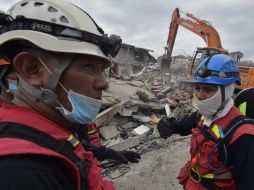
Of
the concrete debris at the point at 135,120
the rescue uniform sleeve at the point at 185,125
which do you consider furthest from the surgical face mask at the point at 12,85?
the concrete debris at the point at 135,120

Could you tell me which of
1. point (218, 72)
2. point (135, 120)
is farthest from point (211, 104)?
point (135, 120)

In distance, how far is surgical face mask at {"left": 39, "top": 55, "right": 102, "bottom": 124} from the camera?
144cm

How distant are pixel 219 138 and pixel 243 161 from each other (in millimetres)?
325

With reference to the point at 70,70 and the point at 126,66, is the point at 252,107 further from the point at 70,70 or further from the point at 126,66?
the point at 126,66

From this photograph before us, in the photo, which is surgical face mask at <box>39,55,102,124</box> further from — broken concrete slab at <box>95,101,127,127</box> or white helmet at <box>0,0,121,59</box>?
broken concrete slab at <box>95,101,127,127</box>

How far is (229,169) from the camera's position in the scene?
8.20 ft

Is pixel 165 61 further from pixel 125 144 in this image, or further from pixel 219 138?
pixel 219 138

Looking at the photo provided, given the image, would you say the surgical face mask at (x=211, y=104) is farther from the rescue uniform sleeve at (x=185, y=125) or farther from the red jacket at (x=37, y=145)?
the red jacket at (x=37, y=145)

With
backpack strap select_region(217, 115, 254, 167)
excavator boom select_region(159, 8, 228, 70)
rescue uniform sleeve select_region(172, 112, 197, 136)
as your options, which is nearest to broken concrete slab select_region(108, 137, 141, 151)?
rescue uniform sleeve select_region(172, 112, 197, 136)

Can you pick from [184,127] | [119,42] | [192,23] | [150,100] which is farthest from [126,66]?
[119,42]

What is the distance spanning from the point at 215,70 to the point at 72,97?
80.3 inches

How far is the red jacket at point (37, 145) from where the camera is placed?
3.44 feet

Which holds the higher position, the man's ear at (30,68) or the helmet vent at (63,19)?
the helmet vent at (63,19)

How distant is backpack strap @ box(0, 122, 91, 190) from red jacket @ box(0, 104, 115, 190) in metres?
0.03
